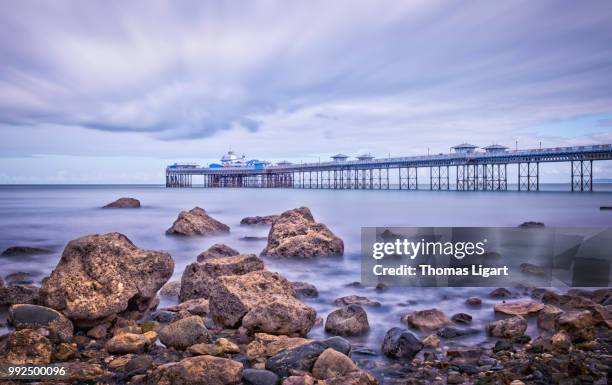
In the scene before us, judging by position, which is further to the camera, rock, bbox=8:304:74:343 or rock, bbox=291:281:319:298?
rock, bbox=291:281:319:298

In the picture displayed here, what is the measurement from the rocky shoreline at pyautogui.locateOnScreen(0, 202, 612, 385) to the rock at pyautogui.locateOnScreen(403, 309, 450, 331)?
2 centimetres

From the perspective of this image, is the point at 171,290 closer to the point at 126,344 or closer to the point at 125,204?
the point at 126,344

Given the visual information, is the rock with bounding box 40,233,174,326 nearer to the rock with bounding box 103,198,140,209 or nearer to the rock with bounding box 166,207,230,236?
the rock with bounding box 166,207,230,236

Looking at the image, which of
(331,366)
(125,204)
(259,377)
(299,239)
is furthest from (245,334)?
(125,204)

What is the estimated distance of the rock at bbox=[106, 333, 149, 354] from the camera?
5.11 m

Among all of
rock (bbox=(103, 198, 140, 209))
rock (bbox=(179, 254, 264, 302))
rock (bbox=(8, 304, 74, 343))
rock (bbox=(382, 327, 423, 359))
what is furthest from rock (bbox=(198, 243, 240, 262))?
rock (bbox=(103, 198, 140, 209))

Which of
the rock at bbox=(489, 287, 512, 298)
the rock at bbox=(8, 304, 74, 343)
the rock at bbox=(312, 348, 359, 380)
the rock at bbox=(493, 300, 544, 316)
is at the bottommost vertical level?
the rock at bbox=(489, 287, 512, 298)

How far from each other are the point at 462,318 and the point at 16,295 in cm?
654

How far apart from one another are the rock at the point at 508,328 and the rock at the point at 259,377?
2.92 metres

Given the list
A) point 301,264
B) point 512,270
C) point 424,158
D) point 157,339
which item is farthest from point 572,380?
point 424,158

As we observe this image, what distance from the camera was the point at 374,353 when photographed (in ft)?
17.5

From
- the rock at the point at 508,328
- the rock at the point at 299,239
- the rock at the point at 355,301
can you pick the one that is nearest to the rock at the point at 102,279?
the rock at the point at 355,301

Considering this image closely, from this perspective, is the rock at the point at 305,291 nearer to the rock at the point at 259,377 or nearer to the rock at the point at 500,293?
the rock at the point at 500,293

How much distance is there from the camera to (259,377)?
174 inches
